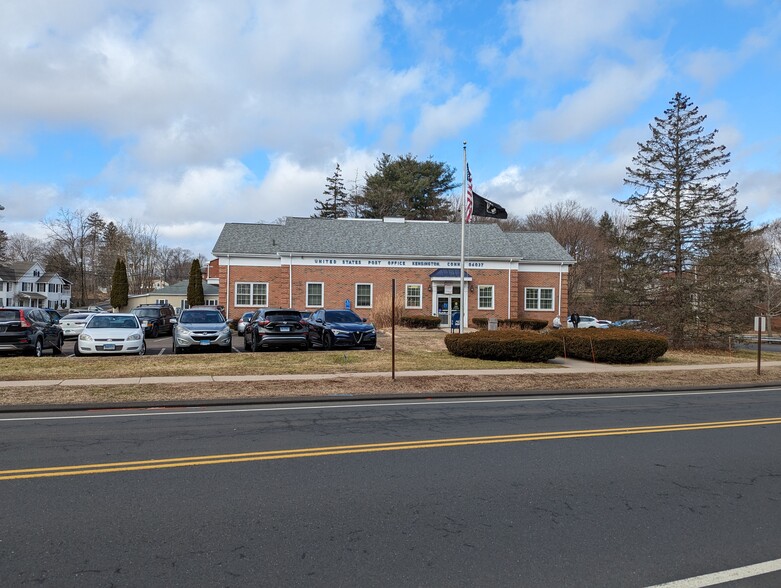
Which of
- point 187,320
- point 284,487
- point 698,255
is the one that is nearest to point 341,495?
point 284,487

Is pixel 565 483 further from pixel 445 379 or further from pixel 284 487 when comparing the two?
pixel 445 379

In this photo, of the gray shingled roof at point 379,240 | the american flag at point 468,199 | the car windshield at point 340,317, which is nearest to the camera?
the car windshield at point 340,317

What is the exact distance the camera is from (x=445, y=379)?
13.7 meters

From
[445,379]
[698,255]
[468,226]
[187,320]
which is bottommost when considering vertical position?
[445,379]

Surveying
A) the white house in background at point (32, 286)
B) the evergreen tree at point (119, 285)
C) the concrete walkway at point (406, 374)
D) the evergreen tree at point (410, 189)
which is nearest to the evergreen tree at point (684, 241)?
the concrete walkway at point (406, 374)

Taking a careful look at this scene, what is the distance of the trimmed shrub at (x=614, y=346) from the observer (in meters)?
18.2

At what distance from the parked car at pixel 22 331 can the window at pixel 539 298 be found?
28.8 m

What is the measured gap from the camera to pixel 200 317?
63.3 ft

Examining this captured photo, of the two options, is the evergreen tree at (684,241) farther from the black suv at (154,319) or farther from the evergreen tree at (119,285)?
the evergreen tree at (119,285)

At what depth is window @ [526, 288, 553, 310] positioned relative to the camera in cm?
3772

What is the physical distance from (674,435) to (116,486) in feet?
23.7

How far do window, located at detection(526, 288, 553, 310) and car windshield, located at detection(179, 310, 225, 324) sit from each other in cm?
2397

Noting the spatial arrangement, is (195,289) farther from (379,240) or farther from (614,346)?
(614,346)

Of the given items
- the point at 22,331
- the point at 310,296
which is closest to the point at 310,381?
the point at 22,331
